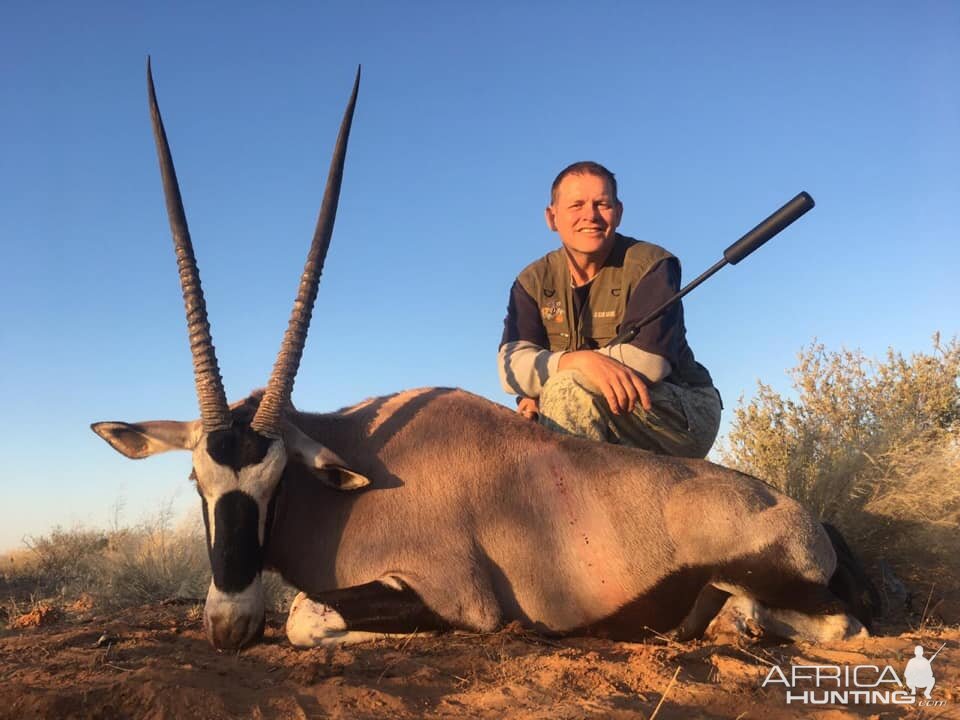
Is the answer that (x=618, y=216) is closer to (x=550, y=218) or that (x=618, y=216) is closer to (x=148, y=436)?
(x=550, y=218)

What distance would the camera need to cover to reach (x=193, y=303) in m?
4.61

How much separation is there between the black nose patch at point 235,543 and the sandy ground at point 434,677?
0.35m

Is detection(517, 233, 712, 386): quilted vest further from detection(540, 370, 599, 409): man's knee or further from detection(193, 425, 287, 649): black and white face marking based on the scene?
detection(193, 425, 287, 649): black and white face marking

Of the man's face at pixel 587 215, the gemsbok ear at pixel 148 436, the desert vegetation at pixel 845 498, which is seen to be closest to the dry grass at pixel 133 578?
the desert vegetation at pixel 845 498

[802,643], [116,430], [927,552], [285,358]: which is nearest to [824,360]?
[927,552]

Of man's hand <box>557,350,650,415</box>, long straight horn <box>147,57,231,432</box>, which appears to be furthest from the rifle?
long straight horn <box>147,57,231,432</box>

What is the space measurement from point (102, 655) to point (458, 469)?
1.97 meters

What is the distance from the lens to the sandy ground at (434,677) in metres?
2.80

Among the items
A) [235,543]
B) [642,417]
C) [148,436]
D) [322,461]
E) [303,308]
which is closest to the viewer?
[235,543]

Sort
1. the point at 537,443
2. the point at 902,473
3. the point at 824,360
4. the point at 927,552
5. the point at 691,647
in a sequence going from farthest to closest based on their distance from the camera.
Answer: the point at 824,360
the point at 902,473
the point at 927,552
the point at 537,443
the point at 691,647

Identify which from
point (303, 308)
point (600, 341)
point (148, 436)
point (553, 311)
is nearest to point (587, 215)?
point (553, 311)

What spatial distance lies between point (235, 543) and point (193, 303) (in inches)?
59.1

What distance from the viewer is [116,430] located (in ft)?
15.1

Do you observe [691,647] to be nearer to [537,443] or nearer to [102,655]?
[537,443]
